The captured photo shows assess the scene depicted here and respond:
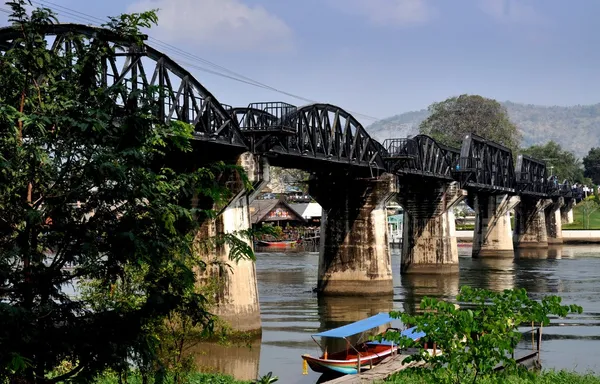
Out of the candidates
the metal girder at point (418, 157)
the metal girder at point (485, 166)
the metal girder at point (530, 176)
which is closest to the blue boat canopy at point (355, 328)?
the metal girder at point (418, 157)

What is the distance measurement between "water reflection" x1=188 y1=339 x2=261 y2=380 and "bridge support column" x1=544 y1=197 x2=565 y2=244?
15188 cm

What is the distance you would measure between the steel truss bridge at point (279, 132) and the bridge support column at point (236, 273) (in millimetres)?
2552

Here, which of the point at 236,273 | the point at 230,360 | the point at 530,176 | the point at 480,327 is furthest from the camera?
the point at 530,176

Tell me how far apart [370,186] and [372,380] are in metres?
46.0

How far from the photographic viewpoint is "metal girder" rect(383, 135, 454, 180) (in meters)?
81.3

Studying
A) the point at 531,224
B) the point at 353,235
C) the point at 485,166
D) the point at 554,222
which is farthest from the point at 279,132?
the point at 554,222

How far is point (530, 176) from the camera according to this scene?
544ft

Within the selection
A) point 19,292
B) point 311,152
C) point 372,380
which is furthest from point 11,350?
point 311,152

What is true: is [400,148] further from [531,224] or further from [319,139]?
[531,224]

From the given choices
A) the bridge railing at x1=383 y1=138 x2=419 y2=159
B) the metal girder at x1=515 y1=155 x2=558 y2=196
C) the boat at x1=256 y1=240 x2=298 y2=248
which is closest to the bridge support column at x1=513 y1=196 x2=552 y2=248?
the metal girder at x1=515 y1=155 x2=558 y2=196

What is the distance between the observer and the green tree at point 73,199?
55.9ft

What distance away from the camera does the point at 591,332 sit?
56.5 m

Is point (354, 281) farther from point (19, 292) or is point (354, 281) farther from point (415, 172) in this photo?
point (19, 292)

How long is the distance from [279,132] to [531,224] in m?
133
